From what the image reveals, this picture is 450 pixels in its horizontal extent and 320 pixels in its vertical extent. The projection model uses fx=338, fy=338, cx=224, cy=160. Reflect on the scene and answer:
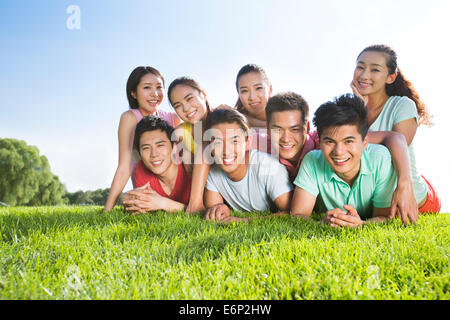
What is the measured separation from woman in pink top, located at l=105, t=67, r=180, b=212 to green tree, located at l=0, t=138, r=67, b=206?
720 inches

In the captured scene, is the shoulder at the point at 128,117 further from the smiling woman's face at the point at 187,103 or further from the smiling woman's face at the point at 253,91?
the smiling woman's face at the point at 253,91

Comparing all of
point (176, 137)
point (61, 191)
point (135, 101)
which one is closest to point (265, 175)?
point (176, 137)

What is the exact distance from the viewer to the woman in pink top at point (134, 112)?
4.57m

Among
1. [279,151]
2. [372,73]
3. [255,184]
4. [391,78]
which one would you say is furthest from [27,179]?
[391,78]

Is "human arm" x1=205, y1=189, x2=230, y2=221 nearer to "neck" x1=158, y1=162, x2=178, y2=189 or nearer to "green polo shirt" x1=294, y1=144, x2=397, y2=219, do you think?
"neck" x1=158, y1=162, x2=178, y2=189

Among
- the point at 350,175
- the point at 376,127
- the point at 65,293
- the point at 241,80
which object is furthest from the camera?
the point at 241,80

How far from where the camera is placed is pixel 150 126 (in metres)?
4.33

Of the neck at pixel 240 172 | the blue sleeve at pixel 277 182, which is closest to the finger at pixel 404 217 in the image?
the blue sleeve at pixel 277 182

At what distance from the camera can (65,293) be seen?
1.67 m

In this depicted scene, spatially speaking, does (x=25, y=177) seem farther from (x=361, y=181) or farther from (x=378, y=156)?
(x=378, y=156)

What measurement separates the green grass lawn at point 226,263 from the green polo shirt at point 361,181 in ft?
1.74

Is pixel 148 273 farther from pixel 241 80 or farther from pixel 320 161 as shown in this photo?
pixel 241 80

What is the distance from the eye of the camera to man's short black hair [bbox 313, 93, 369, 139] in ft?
10.7
